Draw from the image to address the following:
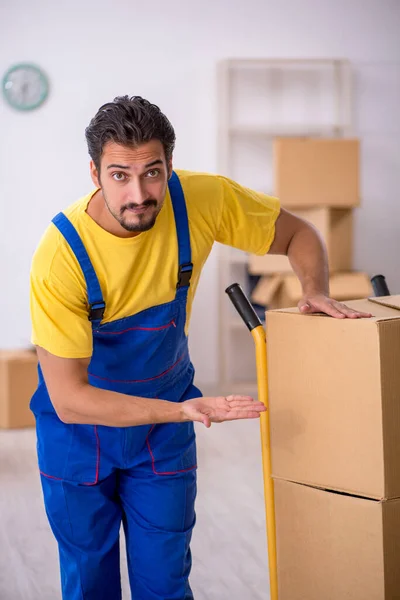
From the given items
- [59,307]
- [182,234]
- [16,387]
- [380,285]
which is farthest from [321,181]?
[59,307]

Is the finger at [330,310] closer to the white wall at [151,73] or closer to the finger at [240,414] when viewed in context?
the finger at [240,414]

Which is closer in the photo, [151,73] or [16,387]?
[16,387]

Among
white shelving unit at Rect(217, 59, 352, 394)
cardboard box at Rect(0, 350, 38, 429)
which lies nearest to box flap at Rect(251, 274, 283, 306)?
white shelving unit at Rect(217, 59, 352, 394)

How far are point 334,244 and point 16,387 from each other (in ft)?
5.94

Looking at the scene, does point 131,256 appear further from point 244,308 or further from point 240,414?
point 240,414

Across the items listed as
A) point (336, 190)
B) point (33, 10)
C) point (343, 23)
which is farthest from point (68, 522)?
point (343, 23)

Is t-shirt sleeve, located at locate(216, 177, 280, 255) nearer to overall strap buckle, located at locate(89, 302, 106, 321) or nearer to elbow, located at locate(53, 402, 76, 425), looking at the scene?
overall strap buckle, located at locate(89, 302, 106, 321)

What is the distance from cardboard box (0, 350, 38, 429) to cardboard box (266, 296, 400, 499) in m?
2.84

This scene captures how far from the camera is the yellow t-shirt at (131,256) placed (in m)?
1.58

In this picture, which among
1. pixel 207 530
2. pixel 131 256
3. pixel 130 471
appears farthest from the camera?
pixel 207 530

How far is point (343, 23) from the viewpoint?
494 cm

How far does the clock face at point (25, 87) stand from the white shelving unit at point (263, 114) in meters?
0.99

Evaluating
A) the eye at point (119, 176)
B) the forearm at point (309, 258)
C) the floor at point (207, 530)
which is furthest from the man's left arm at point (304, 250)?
the floor at point (207, 530)

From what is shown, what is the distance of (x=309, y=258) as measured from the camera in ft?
6.07
